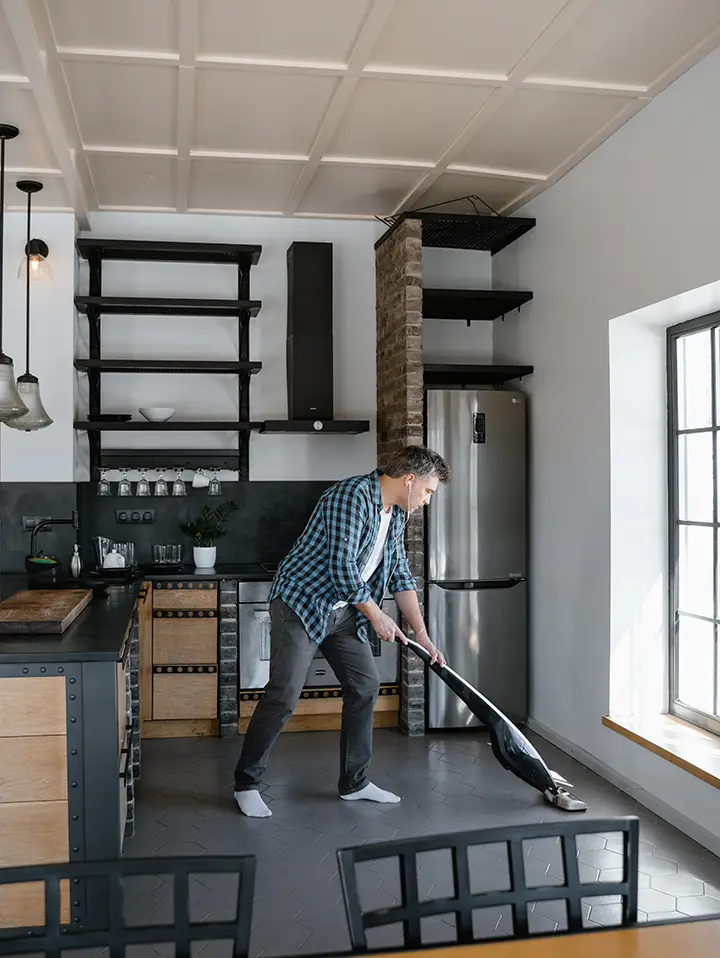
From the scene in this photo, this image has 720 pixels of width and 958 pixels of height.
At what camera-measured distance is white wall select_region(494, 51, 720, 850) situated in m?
3.51

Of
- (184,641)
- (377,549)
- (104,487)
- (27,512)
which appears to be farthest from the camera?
(104,487)

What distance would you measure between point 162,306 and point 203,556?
1.42 m

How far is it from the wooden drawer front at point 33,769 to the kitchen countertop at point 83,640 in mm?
236

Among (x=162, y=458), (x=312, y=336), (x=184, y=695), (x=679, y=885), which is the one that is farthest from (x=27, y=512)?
(x=679, y=885)

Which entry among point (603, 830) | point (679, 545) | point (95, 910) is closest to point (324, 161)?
point (679, 545)

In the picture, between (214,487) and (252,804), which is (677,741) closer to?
(252,804)

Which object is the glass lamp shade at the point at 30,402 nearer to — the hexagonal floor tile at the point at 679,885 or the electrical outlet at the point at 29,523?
the electrical outlet at the point at 29,523

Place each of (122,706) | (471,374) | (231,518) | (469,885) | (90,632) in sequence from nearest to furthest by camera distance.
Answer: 1. (469,885)
2. (90,632)
3. (122,706)
4. (471,374)
5. (231,518)

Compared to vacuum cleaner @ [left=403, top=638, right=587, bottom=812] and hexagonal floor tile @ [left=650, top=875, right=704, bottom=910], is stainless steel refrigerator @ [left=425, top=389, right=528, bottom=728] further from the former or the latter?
hexagonal floor tile @ [left=650, top=875, right=704, bottom=910]

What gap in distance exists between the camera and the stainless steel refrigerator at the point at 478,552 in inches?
195

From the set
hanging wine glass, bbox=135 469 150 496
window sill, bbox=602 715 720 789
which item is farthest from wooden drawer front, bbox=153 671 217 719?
window sill, bbox=602 715 720 789

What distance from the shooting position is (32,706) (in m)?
2.70

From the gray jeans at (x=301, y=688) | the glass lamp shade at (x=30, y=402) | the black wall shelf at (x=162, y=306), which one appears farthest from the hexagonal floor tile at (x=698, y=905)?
the black wall shelf at (x=162, y=306)

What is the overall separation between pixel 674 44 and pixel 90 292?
335 cm
